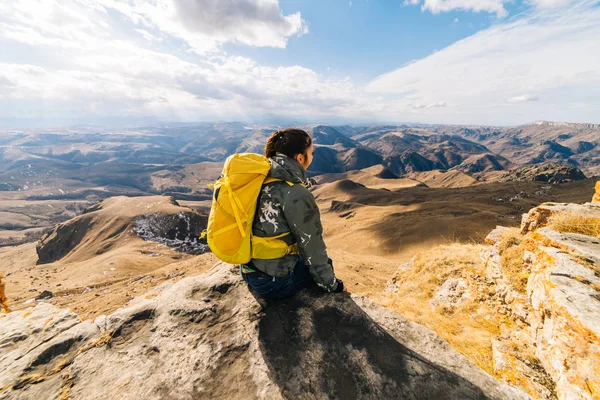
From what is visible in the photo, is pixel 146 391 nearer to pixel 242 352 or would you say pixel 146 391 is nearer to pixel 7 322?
pixel 242 352

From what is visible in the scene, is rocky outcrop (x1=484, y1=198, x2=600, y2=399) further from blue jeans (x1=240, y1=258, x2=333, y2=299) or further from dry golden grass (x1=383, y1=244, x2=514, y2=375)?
blue jeans (x1=240, y1=258, x2=333, y2=299)

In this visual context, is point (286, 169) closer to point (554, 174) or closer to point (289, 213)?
point (289, 213)

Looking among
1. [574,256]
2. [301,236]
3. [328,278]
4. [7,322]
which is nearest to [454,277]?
[574,256]

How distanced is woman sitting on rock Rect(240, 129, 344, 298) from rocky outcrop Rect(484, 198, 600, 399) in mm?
4150

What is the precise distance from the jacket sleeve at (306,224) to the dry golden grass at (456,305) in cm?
446

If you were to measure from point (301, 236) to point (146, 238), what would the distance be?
9198 centimetres

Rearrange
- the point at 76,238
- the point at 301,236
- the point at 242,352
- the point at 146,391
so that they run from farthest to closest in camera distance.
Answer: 1. the point at 76,238
2. the point at 301,236
3. the point at 242,352
4. the point at 146,391

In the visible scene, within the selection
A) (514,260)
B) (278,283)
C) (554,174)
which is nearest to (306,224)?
(278,283)

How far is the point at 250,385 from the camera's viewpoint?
3.75 metres

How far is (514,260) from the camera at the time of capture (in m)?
8.58

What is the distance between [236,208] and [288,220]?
3.01 feet

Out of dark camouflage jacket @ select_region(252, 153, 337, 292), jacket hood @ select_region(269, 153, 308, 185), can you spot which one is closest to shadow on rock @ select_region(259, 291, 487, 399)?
dark camouflage jacket @ select_region(252, 153, 337, 292)

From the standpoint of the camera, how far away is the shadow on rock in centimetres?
377

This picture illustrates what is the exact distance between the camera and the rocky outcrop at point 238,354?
3781mm
